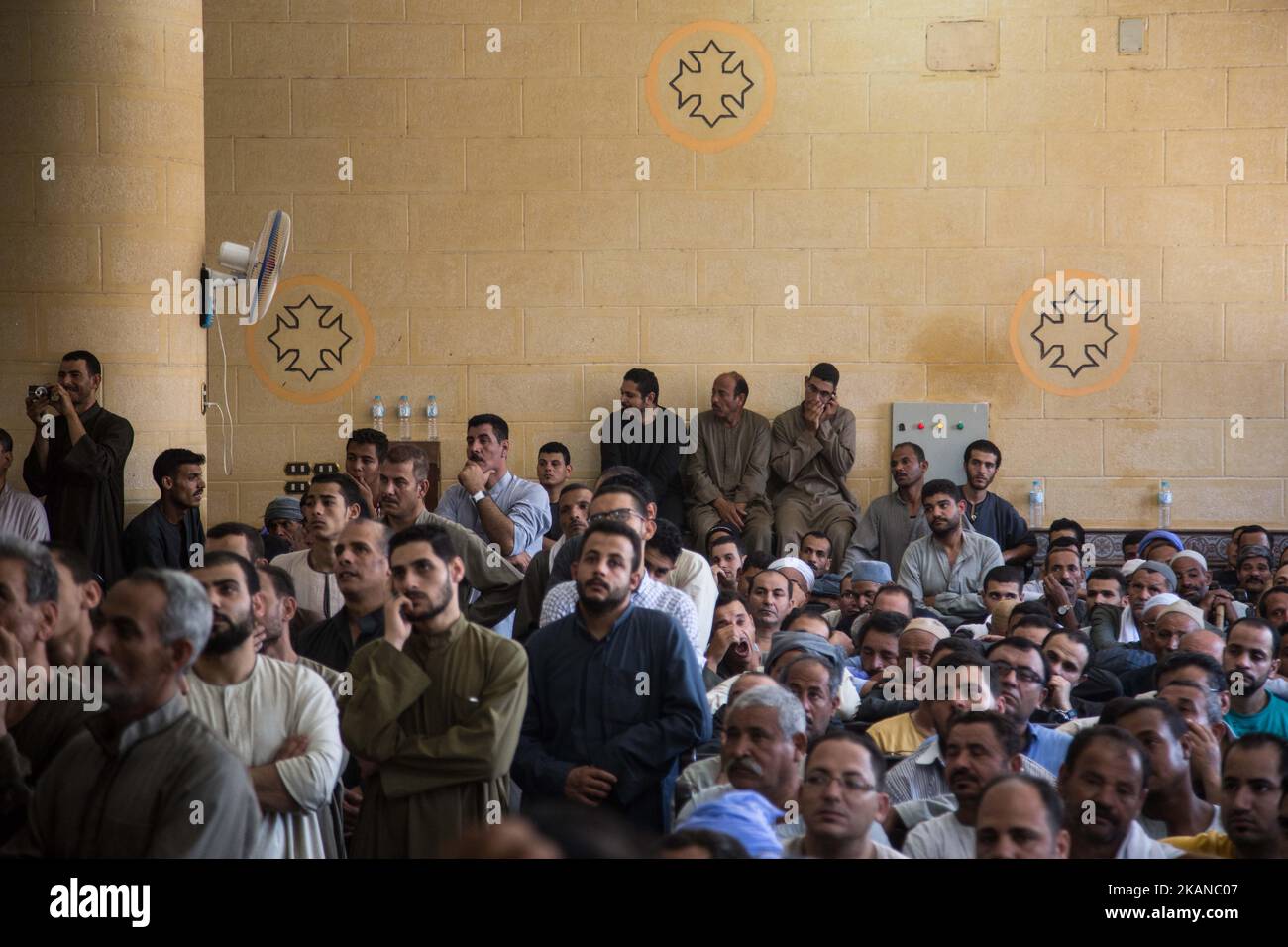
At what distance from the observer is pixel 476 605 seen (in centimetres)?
571

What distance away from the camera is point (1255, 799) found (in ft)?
12.5

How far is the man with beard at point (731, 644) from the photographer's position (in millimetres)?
5645

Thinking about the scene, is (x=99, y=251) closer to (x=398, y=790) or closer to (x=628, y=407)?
(x=628, y=407)

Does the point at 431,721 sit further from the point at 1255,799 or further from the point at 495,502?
the point at 495,502

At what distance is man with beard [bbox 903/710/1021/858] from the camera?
12.4 feet

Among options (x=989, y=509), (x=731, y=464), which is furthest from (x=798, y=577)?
(x=731, y=464)

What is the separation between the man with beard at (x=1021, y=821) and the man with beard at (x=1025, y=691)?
1318 mm

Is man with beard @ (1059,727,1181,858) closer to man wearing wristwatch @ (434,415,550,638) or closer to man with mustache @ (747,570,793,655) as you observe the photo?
man with mustache @ (747,570,793,655)

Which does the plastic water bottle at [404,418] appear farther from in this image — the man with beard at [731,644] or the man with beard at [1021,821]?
the man with beard at [1021,821]

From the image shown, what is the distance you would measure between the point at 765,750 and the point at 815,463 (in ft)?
19.1

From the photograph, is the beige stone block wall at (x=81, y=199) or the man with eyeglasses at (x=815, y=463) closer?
the beige stone block wall at (x=81, y=199)

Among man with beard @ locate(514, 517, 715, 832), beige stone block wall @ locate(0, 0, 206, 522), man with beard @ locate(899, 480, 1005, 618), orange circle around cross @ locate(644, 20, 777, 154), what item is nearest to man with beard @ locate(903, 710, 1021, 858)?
A: man with beard @ locate(514, 517, 715, 832)

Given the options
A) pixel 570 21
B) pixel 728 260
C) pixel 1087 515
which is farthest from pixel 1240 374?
pixel 570 21

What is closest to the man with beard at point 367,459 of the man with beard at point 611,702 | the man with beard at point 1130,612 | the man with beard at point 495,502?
the man with beard at point 495,502
